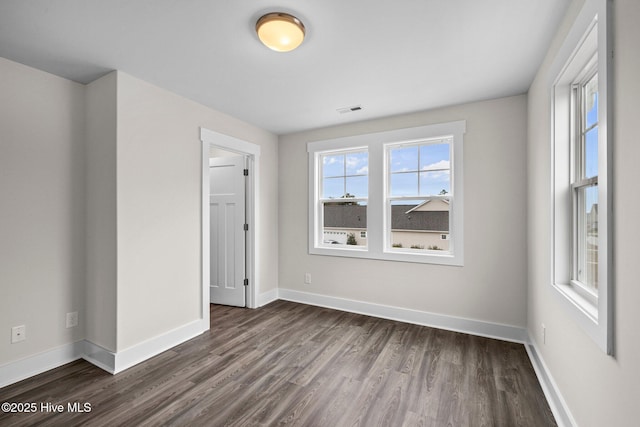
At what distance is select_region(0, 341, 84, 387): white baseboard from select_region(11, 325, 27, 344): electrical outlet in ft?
0.53

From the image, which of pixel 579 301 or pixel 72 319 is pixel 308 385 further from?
pixel 72 319

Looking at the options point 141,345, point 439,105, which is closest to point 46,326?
point 141,345

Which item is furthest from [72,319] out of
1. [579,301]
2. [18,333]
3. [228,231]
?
[579,301]

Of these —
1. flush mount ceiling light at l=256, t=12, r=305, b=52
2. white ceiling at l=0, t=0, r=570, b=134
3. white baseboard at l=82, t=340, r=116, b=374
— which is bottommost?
white baseboard at l=82, t=340, r=116, b=374

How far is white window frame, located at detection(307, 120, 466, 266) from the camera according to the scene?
317cm

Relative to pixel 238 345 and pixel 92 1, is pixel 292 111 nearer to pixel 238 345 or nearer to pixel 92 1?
pixel 92 1

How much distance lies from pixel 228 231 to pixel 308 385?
7.98 feet

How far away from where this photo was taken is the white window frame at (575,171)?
47.2 inches

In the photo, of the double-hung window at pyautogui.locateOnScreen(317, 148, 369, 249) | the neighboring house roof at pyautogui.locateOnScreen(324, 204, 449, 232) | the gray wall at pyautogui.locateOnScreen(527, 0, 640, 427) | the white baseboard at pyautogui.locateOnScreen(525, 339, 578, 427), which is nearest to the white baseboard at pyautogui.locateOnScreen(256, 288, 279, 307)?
the double-hung window at pyautogui.locateOnScreen(317, 148, 369, 249)

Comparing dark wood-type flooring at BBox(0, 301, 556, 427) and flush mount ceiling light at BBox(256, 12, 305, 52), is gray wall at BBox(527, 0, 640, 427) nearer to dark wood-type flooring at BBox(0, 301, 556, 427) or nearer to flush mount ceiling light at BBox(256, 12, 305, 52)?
dark wood-type flooring at BBox(0, 301, 556, 427)

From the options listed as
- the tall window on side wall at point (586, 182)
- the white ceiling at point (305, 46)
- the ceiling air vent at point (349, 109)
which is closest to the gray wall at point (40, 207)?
the white ceiling at point (305, 46)

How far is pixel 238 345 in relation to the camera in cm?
286

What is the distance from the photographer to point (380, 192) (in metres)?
3.64

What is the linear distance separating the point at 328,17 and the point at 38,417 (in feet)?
10.2
